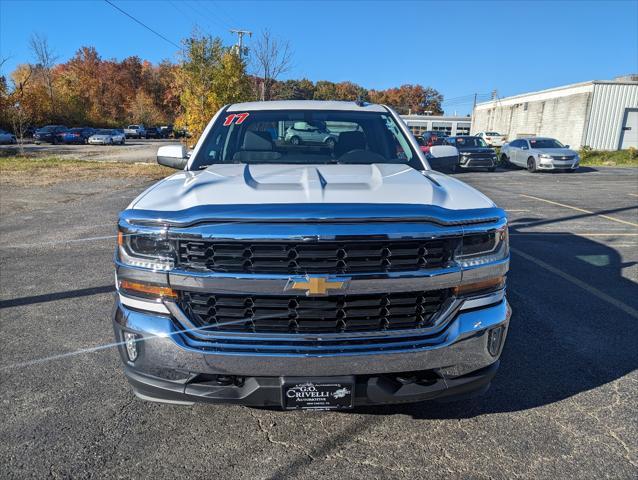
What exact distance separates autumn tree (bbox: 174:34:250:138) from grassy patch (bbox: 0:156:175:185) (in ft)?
8.42

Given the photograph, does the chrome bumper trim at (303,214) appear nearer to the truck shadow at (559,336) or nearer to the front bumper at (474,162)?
the truck shadow at (559,336)

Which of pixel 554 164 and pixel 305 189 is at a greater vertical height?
pixel 305 189

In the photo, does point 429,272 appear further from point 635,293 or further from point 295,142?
point 635,293

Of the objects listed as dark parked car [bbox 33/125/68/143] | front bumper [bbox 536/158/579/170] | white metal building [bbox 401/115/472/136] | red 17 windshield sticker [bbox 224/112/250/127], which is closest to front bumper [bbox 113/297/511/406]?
red 17 windshield sticker [bbox 224/112/250/127]

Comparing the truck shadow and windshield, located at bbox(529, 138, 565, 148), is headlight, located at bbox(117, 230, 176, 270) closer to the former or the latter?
the truck shadow

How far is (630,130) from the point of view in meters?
33.1

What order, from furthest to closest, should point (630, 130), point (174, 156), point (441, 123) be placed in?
1. point (441, 123)
2. point (630, 130)
3. point (174, 156)

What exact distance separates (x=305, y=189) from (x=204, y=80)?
17817 mm

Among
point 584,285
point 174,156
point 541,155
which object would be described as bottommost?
point 584,285

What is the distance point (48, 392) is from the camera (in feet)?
9.91

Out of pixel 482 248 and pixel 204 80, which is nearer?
pixel 482 248

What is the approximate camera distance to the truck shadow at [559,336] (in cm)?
297

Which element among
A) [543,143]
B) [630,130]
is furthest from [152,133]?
[630,130]

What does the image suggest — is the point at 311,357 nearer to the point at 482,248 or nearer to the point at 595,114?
the point at 482,248
